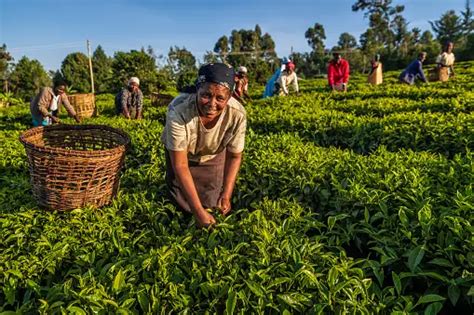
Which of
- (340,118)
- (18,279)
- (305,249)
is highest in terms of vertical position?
(340,118)

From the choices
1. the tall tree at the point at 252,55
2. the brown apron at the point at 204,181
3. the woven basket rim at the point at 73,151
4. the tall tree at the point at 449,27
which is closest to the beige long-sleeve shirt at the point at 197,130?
the brown apron at the point at 204,181

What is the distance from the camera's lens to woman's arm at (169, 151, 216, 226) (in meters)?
2.39

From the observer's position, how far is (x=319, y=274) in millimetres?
1728

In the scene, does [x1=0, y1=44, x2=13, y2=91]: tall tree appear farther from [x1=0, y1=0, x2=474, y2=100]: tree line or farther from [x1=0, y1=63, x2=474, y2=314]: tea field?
[x1=0, y1=63, x2=474, y2=314]: tea field

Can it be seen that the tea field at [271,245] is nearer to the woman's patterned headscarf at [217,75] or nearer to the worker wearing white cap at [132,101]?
the woman's patterned headscarf at [217,75]

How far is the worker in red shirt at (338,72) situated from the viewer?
9.93 meters

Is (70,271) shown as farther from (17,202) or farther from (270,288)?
(17,202)

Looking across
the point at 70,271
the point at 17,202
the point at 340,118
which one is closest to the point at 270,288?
the point at 70,271

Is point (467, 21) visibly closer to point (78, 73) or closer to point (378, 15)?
point (378, 15)

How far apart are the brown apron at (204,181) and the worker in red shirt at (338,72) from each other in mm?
7604

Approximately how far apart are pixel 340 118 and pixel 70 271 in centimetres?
423

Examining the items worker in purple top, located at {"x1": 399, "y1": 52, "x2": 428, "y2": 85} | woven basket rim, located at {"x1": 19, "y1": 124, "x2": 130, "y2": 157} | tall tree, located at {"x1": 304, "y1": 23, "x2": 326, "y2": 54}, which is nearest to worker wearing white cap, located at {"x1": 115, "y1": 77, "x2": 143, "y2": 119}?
woven basket rim, located at {"x1": 19, "y1": 124, "x2": 130, "y2": 157}

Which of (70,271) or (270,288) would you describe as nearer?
(270,288)

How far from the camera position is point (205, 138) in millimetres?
2635
